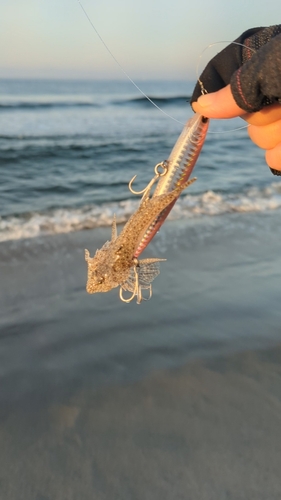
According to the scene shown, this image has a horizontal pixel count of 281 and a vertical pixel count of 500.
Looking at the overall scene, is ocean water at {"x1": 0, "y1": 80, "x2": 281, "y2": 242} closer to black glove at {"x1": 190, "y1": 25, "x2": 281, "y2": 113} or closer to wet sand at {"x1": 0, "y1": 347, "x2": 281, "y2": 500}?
wet sand at {"x1": 0, "y1": 347, "x2": 281, "y2": 500}

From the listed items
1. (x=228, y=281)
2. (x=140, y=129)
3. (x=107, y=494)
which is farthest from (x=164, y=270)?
(x=140, y=129)

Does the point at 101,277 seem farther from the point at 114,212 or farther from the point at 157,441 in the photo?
the point at 114,212

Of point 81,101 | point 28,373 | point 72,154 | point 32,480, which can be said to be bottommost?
point 81,101

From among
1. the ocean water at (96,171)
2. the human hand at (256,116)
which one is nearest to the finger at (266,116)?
the human hand at (256,116)

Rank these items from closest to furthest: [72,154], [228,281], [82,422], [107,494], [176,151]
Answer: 1. [176,151]
2. [107,494]
3. [82,422]
4. [228,281]
5. [72,154]

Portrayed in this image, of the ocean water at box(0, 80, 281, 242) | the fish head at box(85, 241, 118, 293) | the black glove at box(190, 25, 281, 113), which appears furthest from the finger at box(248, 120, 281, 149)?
the ocean water at box(0, 80, 281, 242)

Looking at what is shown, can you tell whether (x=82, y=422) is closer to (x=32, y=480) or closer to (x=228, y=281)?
(x=32, y=480)
